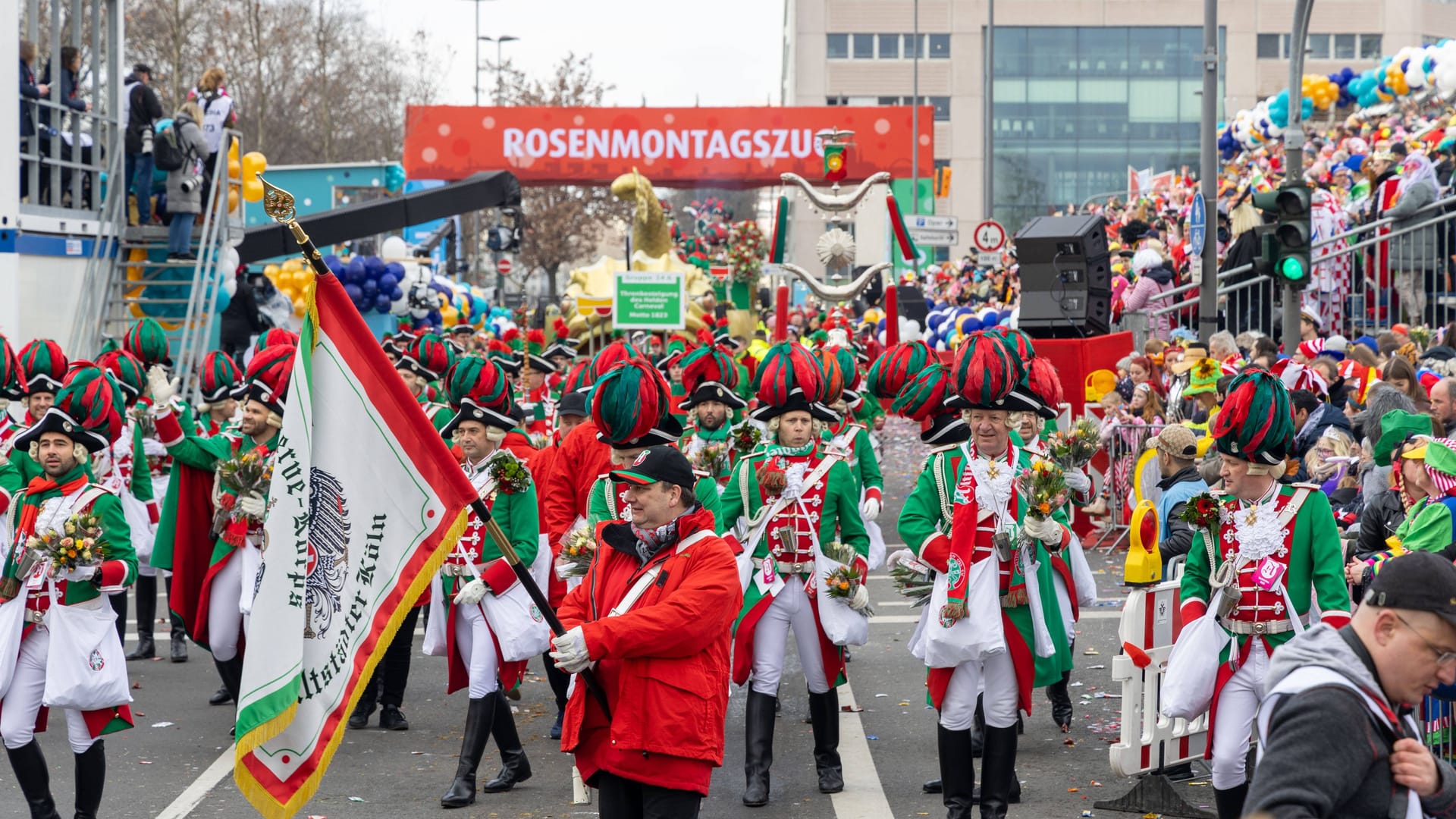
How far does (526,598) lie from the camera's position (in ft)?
26.0

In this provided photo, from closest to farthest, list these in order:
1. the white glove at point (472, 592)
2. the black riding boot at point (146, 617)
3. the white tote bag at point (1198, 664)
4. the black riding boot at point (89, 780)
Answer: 1. the white tote bag at point (1198, 664)
2. the black riding boot at point (89, 780)
3. the white glove at point (472, 592)
4. the black riding boot at point (146, 617)

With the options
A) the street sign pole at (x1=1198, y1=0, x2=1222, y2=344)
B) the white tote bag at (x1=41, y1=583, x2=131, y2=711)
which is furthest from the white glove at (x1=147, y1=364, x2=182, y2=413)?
the street sign pole at (x1=1198, y1=0, x2=1222, y2=344)

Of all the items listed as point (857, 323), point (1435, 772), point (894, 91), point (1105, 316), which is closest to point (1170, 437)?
point (1435, 772)

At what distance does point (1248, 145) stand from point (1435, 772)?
97.5 ft

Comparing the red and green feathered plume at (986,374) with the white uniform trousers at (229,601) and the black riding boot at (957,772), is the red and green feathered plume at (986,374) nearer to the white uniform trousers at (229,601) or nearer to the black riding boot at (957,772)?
the black riding boot at (957,772)

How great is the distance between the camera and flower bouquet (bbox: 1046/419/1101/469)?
25.8 feet

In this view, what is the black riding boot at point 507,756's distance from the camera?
7.96m

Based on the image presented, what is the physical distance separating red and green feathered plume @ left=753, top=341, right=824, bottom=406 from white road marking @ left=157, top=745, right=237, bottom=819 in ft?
9.47

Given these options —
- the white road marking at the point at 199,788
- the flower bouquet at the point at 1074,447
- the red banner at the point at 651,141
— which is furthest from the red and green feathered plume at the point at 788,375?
the red banner at the point at 651,141

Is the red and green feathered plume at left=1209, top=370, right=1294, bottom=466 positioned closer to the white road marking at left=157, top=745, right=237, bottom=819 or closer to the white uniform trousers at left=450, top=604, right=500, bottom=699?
the white uniform trousers at left=450, top=604, right=500, bottom=699

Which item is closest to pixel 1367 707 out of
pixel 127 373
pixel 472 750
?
pixel 472 750

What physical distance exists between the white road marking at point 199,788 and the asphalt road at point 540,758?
→ 1cm

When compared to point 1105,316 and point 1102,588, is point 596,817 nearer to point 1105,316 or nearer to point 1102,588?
point 1102,588

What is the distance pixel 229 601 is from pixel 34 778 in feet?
6.88
